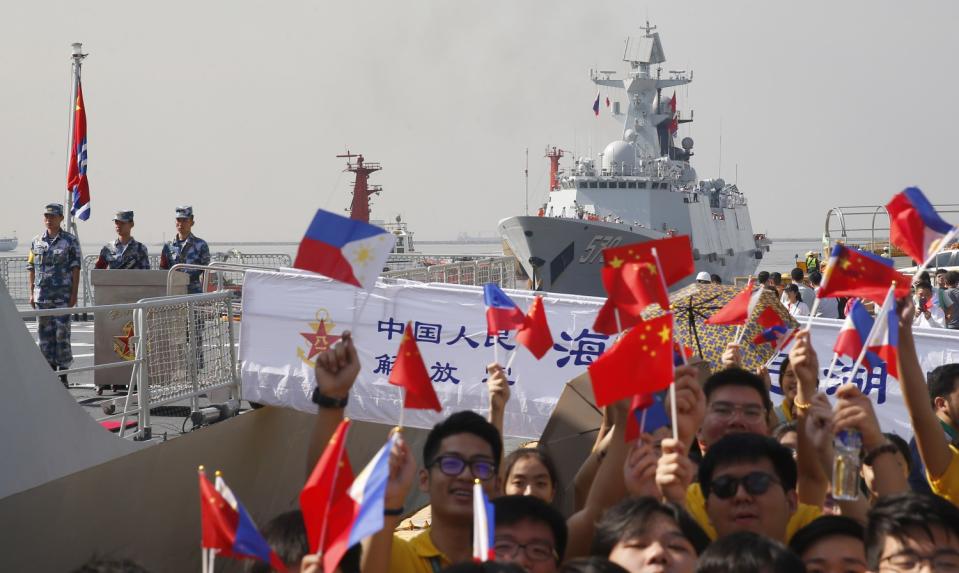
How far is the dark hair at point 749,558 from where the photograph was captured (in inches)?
125

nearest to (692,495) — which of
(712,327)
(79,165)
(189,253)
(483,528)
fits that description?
(483,528)

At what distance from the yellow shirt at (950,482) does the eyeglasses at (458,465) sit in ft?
5.60

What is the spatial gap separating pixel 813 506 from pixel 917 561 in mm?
773

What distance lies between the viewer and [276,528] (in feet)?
11.9

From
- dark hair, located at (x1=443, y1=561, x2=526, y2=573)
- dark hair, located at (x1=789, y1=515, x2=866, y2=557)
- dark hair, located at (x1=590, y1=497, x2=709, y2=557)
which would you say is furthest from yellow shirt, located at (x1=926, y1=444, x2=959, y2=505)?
dark hair, located at (x1=443, y1=561, x2=526, y2=573)

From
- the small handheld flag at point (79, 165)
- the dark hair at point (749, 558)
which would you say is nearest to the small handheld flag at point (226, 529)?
the dark hair at point (749, 558)

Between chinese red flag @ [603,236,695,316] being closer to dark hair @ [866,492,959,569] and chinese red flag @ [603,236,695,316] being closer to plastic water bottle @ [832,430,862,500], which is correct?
plastic water bottle @ [832,430,862,500]

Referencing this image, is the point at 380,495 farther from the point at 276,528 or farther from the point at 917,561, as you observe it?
the point at 917,561

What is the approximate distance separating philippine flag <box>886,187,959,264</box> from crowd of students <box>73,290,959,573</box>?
50cm

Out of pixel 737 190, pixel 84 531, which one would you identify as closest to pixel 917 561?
pixel 84 531

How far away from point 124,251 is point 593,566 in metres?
8.31

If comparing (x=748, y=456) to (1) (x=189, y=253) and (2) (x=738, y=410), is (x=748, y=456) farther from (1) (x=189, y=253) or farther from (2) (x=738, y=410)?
(1) (x=189, y=253)

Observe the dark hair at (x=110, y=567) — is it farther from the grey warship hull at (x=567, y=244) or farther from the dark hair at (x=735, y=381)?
the grey warship hull at (x=567, y=244)

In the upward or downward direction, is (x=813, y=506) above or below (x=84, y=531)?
above
